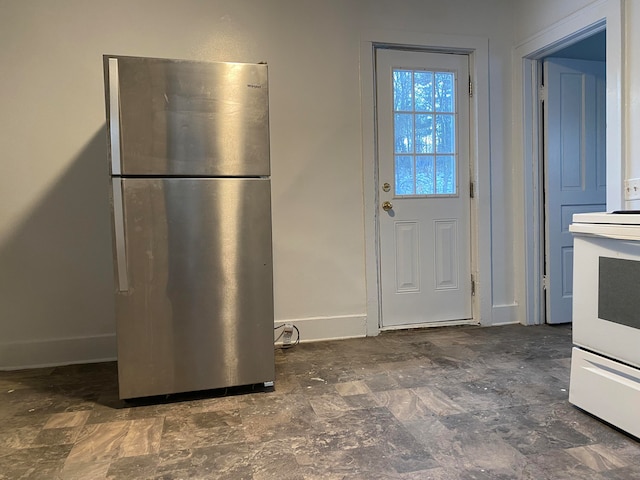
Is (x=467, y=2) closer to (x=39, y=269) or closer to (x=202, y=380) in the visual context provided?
(x=202, y=380)

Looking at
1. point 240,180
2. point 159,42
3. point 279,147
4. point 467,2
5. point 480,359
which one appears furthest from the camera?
point 467,2

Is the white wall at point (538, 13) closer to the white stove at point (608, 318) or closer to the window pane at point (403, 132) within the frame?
the window pane at point (403, 132)

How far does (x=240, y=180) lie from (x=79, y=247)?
1258 mm

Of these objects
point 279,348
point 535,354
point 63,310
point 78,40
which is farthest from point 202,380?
point 78,40

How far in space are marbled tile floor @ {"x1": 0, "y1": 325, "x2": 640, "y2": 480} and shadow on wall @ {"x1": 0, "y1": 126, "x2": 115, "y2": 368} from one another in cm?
16

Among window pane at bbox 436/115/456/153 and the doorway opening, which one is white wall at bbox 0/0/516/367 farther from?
the doorway opening

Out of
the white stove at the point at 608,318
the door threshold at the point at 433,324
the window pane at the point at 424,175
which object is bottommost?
the door threshold at the point at 433,324

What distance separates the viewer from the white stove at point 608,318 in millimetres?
1599

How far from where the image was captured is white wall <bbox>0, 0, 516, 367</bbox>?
8.52ft

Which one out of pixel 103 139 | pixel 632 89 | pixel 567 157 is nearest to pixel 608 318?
pixel 632 89

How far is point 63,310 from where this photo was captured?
268 cm

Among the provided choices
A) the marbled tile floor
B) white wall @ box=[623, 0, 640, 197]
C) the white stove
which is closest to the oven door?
the white stove

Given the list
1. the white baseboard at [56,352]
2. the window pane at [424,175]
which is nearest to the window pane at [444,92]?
the window pane at [424,175]

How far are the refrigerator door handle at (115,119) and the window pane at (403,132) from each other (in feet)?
5.96
